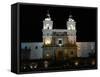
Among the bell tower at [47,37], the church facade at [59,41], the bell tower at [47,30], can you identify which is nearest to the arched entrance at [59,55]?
the church facade at [59,41]

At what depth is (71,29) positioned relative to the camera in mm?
A: 5707

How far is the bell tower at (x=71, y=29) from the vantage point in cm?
567

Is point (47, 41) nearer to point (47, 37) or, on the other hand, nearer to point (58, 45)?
point (47, 37)

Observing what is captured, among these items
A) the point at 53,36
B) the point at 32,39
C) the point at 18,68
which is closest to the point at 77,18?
the point at 53,36

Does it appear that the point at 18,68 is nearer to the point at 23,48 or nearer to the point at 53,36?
the point at 23,48

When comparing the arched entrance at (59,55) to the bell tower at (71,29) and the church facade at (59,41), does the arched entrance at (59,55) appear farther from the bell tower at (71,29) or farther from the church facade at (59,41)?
the bell tower at (71,29)

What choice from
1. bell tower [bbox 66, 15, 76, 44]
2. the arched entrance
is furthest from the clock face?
bell tower [bbox 66, 15, 76, 44]

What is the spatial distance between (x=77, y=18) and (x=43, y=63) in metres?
0.98

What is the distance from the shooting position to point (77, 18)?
573cm

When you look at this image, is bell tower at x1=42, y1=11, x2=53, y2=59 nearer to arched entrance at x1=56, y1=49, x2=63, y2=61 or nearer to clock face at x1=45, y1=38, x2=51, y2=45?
clock face at x1=45, y1=38, x2=51, y2=45

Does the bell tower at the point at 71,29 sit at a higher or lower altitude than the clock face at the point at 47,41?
higher

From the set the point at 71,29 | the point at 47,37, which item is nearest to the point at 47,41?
the point at 47,37

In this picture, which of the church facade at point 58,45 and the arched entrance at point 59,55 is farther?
the arched entrance at point 59,55

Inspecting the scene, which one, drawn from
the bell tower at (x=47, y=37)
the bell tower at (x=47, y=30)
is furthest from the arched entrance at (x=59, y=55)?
the bell tower at (x=47, y=30)
